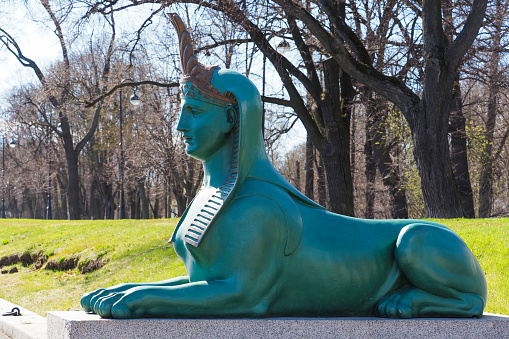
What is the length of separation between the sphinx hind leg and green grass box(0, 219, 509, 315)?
3866mm

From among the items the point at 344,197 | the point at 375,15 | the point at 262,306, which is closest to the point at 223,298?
the point at 262,306

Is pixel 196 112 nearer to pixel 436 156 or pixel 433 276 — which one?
pixel 433 276

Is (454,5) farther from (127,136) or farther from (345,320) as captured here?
(127,136)

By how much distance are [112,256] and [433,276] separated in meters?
11.7

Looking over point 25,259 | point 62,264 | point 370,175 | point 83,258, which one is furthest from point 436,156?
point 370,175

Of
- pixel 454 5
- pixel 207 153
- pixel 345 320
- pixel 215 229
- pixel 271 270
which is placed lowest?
pixel 345 320

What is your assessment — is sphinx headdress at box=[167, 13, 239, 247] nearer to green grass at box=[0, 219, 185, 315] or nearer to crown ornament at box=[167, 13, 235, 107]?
crown ornament at box=[167, 13, 235, 107]

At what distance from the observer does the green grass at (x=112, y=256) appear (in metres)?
8.63

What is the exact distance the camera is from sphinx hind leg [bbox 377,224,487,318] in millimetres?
3664

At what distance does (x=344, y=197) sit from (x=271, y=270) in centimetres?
1181

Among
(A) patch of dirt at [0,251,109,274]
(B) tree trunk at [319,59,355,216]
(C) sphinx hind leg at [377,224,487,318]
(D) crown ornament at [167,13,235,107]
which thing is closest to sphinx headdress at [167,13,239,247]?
(D) crown ornament at [167,13,235,107]

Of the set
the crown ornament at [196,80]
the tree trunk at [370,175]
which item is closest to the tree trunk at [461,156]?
the tree trunk at [370,175]

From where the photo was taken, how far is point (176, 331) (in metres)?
3.20

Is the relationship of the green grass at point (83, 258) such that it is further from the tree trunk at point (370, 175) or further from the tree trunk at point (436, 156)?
the tree trunk at point (370, 175)
